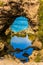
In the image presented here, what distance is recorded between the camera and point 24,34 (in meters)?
3.67

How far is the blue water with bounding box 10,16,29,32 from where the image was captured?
3.60 meters

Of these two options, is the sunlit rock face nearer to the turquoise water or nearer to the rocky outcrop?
the turquoise water

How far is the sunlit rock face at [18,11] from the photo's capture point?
3432 millimetres

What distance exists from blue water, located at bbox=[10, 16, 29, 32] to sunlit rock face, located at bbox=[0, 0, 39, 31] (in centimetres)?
6

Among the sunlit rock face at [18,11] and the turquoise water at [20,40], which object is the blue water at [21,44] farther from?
the sunlit rock face at [18,11]

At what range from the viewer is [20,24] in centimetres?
360

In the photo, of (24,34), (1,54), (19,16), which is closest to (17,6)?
(19,16)

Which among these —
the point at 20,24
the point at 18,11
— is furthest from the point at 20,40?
the point at 18,11

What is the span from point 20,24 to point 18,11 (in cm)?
21

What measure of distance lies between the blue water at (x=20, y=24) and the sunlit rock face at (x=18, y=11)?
0.06m

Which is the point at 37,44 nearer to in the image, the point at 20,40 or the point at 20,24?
the point at 20,40

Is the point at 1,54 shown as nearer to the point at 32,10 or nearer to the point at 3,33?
the point at 3,33

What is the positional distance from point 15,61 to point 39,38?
1.51ft

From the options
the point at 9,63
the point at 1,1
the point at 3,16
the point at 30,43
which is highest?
the point at 1,1
